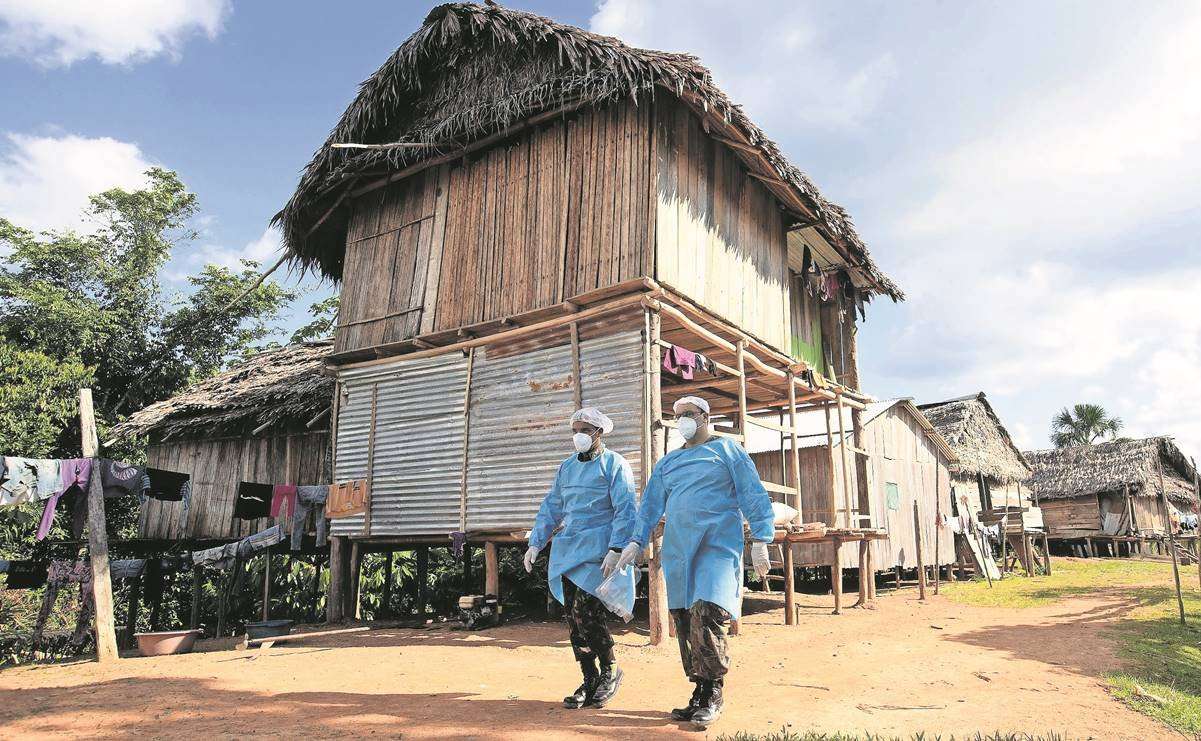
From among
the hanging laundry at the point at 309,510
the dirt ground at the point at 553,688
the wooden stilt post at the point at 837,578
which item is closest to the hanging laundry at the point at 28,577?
the dirt ground at the point at 553,688

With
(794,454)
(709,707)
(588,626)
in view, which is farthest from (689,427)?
(794,454)

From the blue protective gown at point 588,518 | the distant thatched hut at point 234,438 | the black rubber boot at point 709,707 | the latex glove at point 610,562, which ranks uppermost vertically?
the distant thatched hut at point 234,438

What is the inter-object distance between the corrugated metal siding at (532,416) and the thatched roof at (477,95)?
3131mm

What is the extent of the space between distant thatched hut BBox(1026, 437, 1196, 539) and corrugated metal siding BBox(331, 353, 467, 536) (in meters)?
23.7

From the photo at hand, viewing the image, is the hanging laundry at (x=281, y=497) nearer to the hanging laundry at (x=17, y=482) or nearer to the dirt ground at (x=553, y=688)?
the dirt ground at (x=553, y=688)

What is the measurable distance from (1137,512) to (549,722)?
100 feet

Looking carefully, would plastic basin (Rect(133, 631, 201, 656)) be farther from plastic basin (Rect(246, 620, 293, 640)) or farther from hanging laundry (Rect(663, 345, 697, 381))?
hanging laundry (Rect(663, 345, 697, 381))

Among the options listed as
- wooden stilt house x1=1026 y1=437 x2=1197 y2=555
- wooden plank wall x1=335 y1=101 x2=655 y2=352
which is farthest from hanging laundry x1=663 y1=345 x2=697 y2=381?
wooden stilt house x1=1026 y1=437 x2=1197 y2=555

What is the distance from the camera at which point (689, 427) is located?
473cm

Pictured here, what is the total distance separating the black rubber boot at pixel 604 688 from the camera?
4695mm

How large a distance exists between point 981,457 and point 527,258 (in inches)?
691

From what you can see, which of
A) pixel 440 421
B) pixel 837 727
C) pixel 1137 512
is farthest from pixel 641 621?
pixel 1137 512

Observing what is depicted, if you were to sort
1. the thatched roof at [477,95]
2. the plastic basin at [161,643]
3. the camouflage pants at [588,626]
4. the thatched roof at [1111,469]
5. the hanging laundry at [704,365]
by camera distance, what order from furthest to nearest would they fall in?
1. the thatched roof at [1111,469]
2. the hanging laundry at [704,365]
3. the thatched roof at [477,95]
4. the plastic basin at [161,643]
5. the camouflage pants at [588,626]

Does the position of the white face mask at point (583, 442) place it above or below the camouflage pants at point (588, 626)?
above
